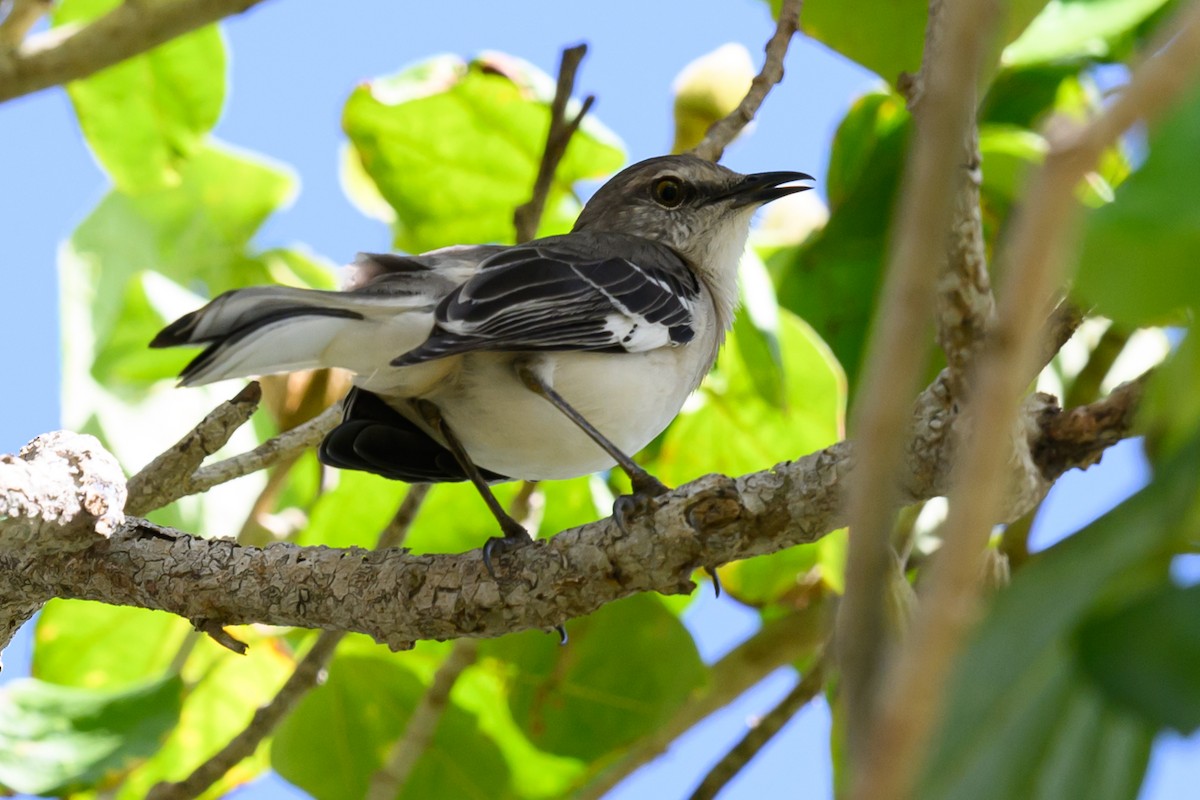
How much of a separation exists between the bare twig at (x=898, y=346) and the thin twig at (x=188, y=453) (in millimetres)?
2290

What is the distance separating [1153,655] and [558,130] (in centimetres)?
308

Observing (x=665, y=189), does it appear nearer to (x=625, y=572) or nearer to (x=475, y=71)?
(x=475, y=71)

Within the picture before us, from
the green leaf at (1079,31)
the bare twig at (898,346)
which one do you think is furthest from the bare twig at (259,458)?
the bare twig at (898,346)

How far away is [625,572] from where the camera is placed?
2375 millimetres

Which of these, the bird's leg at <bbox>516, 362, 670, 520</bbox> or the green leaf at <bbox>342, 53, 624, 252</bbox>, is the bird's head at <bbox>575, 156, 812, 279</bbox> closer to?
the green leaf at <bbox>342, 53, 624, 252</bbox>

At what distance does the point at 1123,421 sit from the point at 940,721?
3.99 ft

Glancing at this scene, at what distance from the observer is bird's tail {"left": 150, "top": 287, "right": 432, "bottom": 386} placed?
8.46 feet

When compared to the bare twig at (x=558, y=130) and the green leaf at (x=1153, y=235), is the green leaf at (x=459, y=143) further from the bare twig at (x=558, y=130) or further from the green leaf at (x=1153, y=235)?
the green leaf at (x=1153, y=235)

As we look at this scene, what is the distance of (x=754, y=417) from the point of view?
151 inches

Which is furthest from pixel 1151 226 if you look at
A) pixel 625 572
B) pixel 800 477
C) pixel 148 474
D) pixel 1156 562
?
pixel 148 474

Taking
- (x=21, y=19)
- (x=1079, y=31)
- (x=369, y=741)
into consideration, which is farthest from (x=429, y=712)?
(x=1079, y=31)

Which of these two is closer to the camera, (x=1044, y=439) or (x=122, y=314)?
(x=1044, y=439)

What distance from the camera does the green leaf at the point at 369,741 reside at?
12.4 feet

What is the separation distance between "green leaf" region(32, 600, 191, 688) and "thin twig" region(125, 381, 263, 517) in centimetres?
94
